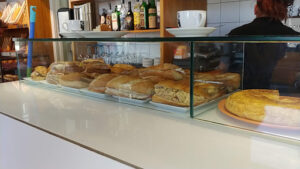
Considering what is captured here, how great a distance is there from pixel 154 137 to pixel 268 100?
0.92ft

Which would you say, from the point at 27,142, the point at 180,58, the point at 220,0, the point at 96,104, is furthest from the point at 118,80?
the point at 220,0

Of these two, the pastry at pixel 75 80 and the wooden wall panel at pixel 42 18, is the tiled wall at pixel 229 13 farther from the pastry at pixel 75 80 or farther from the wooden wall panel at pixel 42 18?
the wooden wall panel at pixel 42 18

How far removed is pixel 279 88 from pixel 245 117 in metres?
0.14

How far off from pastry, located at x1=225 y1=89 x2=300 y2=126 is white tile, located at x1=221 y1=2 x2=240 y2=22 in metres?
1.67

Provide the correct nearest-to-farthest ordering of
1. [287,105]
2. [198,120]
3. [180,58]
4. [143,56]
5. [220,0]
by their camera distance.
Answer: [287,105]
[198,120]
[180,58]
[143,56]
[220,0]

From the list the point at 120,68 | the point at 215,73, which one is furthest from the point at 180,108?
the point at 120,68

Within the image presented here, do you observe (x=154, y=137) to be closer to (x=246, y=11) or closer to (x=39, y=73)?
(x=39, y=73)

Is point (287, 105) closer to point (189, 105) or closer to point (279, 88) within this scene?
point (279, 88)

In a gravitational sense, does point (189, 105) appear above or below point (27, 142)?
above

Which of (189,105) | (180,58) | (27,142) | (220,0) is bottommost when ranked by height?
(27,142)

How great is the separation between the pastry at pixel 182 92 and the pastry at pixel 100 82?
0.22 meters

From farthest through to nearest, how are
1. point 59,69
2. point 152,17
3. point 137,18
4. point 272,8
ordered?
point 137,18, point 152,17, point 272,8, point 59,69

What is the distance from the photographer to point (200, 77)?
695mm

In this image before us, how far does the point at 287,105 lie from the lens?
563 millimetres
